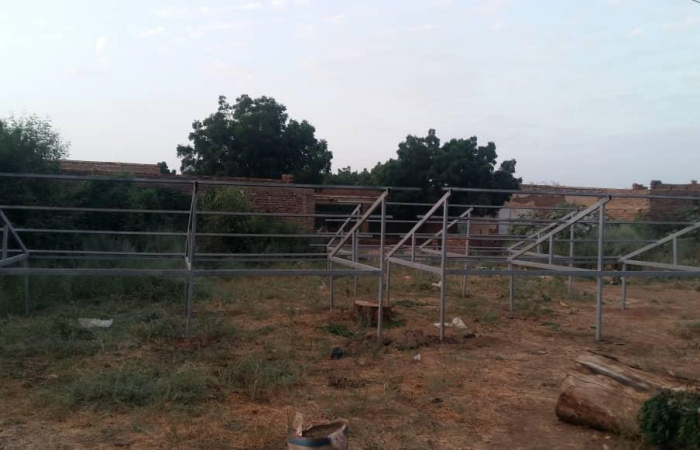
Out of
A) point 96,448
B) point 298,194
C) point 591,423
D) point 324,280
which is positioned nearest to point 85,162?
point 298,194

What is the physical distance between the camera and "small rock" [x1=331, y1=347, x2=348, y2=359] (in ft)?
23.2

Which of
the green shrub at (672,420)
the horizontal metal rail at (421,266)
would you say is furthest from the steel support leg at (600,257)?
the green shrub at (672,420)

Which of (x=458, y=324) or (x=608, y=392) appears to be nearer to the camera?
(x=608, y=392)

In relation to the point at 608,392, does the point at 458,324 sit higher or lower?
lower

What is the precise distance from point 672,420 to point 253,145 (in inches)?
880

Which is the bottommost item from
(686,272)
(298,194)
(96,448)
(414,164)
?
(96,448)

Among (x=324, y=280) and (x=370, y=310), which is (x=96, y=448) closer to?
(x=370, y=310)

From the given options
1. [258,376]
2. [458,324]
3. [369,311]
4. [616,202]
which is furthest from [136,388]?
[616,202]

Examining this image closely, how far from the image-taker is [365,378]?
6.24m

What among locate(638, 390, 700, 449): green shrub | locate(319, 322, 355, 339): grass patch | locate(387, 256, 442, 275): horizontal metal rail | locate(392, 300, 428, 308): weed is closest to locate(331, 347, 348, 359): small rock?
locate(319, 322, 355, 339): grass patch

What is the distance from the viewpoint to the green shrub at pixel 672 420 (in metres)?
4.14

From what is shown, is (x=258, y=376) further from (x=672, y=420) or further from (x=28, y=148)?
(x=28, y=148)

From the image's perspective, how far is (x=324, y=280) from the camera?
46.4 feet

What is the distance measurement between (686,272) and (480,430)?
545 cm
